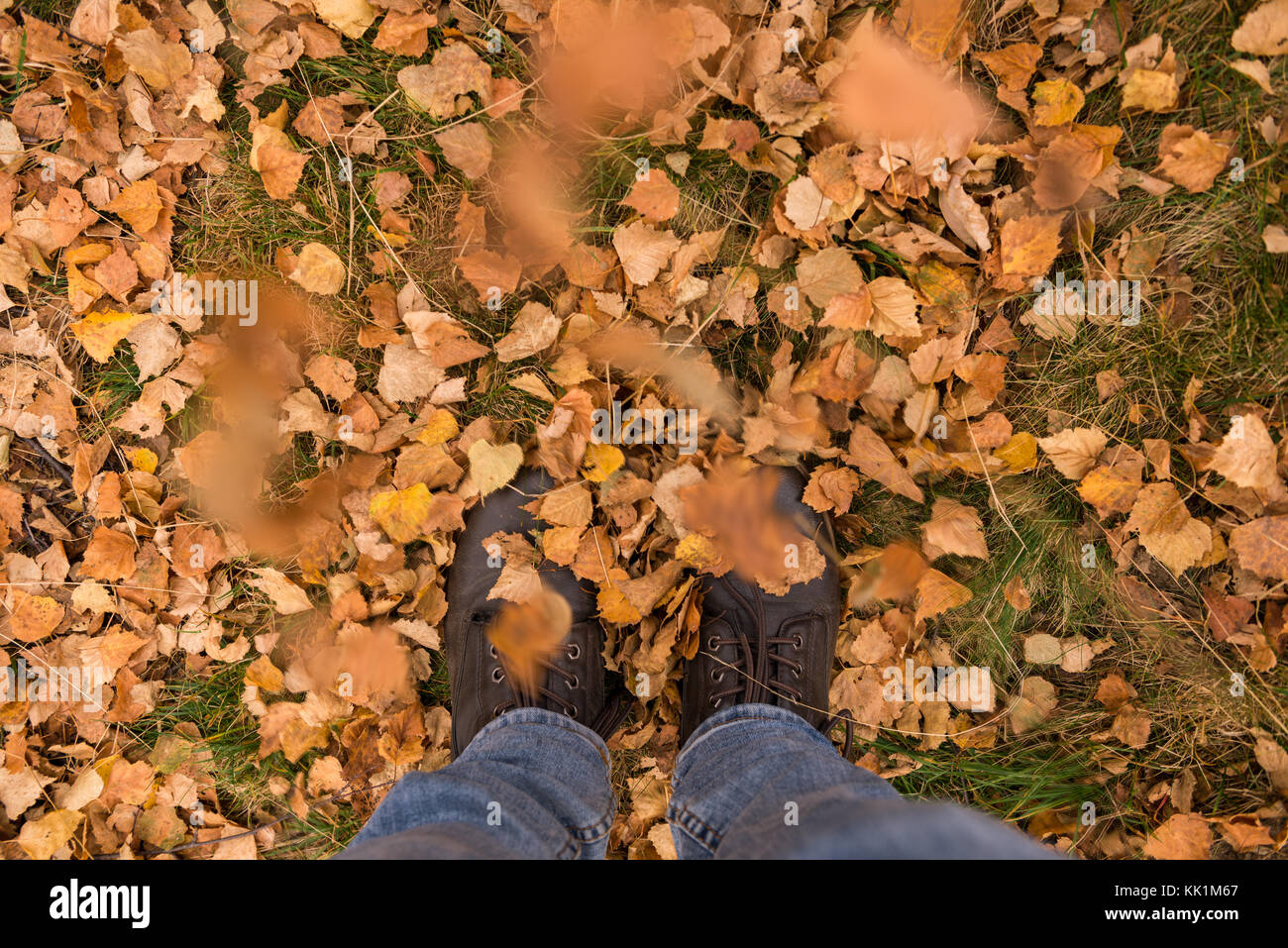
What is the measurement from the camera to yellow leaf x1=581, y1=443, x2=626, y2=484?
182 centimetres

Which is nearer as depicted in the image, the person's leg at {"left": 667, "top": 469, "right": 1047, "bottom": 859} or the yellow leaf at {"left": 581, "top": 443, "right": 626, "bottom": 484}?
the person's leg at {"left": 667, "top": 469, "right": 1047, "bottom": 859}

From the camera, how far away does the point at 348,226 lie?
76.3 inches

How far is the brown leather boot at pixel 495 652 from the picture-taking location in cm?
191

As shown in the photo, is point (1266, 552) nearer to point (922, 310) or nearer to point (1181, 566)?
point (1181, 566)

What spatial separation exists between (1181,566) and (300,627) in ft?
7.53

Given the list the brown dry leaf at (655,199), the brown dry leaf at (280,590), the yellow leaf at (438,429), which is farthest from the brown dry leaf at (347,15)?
the brown dry leaf at (280,590)

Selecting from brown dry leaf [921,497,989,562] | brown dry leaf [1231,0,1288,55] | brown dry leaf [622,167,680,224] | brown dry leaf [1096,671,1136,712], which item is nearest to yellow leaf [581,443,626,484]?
brown dry leaf [622,167,680,224]

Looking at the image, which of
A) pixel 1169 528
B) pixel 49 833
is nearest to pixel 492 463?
pixel 49 833

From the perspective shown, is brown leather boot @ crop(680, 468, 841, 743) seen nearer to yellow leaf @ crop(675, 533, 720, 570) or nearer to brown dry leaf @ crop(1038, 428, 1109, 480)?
yellow leaf @ crop(675, 533, 720, 570)

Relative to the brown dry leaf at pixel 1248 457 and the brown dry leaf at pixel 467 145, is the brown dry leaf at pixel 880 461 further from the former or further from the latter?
the brown dry leaf at pixel 467 145

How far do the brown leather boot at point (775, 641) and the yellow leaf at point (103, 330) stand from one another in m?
1.70

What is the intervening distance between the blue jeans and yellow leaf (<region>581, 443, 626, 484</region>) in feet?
2.01
